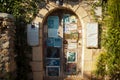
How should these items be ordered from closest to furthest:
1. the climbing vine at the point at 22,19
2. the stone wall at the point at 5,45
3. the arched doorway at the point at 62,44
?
the stone wall at the point at 5,45 → the climbing vine at the point at 22,19 → the arched doorway at the point at 62,44

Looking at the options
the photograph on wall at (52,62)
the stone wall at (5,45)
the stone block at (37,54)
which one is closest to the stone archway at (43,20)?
the stone block at (37,54)

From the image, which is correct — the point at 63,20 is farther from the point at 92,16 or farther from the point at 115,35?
the point at 115,35

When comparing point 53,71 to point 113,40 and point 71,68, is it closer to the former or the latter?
point 71,68

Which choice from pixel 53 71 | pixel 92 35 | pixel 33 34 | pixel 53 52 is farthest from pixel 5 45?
pixel 92 35

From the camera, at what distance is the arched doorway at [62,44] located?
952cm

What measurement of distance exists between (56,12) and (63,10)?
0.20 metres

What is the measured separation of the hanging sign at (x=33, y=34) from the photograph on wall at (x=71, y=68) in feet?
3.71

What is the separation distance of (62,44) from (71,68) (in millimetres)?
711

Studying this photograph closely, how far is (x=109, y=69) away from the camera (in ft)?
29.4

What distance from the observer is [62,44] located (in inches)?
376

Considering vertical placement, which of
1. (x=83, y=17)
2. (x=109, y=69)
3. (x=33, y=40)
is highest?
(x=83, y=17)

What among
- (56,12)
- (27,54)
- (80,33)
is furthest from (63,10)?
(27,54)

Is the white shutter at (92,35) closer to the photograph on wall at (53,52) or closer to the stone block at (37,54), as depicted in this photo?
the photograph on wall at (53,52)

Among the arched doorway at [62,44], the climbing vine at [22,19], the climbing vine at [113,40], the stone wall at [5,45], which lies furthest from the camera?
the arched doorway at [62,44]
